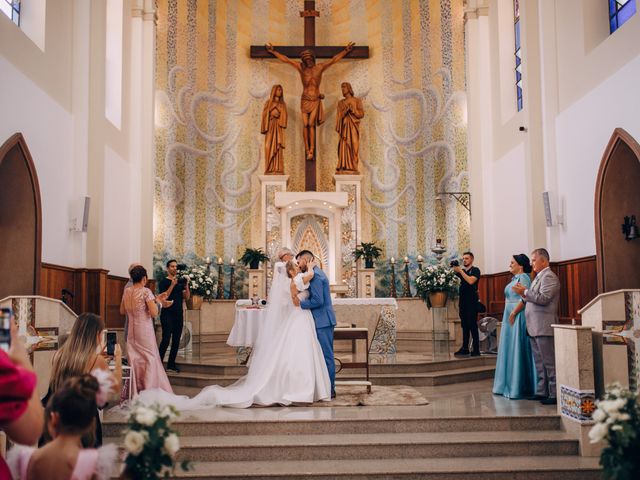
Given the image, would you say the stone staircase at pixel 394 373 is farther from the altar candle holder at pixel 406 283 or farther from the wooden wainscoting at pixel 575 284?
the altar candle holder at pixel 406 283

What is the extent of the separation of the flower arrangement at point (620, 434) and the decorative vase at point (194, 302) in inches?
328

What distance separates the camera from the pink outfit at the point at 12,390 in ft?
7.06

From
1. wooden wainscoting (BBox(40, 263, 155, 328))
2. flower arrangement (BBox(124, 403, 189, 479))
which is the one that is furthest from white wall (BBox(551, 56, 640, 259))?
wooden wainscoting (BBox(40, 263, 155, 328))

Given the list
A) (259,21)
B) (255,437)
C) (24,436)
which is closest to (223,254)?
(259,21)

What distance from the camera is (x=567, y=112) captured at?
368 inches

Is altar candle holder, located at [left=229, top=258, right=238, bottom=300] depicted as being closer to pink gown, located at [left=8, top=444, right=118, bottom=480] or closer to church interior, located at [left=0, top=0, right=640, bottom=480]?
church interior, located at [left=0, top=0, right=640, bottom=480]

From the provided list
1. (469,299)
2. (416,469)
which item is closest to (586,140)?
(469,299)

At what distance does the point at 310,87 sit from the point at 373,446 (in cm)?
1030

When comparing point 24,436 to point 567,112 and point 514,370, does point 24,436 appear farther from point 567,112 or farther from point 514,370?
point 567,112

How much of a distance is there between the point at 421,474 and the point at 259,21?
12.6 m

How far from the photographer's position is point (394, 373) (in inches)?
334

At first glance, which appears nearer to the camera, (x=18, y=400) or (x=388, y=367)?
(x=18, y=400)

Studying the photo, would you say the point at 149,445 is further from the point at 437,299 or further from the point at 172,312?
the point at 437,299

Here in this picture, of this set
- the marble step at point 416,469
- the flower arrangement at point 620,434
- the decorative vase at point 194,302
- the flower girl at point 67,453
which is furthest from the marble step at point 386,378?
the flower girl at point 67,453
